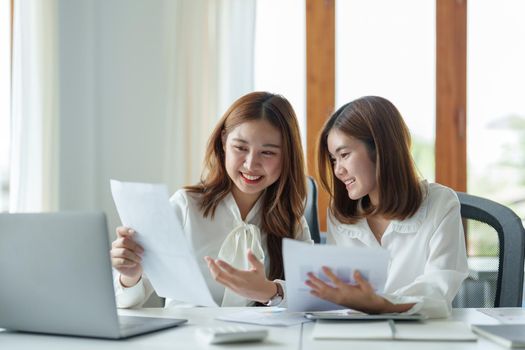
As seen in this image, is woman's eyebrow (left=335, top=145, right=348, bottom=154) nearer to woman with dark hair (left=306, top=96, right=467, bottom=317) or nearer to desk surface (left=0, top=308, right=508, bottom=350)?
woman with dark hair (left=306, top=96, right=467, bottom=317)

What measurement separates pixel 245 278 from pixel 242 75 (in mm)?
2211

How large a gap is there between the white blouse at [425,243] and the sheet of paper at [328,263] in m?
0.29

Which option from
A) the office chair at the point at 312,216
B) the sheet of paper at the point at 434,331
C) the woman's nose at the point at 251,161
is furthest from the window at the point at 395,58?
the sheet of paper at the point at 434,331

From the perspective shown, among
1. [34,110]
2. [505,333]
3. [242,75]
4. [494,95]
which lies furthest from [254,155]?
[494,95]

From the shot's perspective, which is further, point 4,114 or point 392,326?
point 4,114

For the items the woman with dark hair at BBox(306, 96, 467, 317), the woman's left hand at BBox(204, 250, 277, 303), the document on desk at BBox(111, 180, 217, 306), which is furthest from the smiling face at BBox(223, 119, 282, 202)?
the document on desk at BBox(111, 180, 217, 306)

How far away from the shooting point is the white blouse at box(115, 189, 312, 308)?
2006 mm

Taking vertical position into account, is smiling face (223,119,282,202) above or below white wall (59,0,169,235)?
below

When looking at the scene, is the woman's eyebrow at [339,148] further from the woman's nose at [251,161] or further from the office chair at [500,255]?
the office chair at [500,255]

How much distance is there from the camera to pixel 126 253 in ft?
5.23

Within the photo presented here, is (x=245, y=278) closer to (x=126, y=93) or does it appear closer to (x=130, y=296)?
(x=130, y=296)

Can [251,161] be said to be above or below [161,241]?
above

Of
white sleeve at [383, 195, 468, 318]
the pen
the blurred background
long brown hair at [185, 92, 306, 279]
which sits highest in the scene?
the blurred background

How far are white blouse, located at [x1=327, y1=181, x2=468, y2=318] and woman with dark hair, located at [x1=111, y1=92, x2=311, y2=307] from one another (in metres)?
0.16
